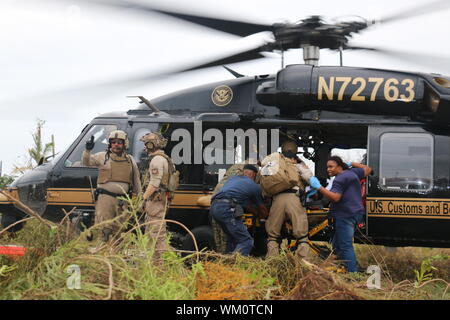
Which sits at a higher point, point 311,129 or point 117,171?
point 311,129

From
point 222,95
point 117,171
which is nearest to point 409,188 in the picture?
point 222,95

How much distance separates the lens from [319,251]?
26.5ft

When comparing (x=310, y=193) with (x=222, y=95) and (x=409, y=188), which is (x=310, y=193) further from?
(x=222, y=95)

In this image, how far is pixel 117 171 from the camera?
26.4ft

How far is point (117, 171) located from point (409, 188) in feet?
13.1

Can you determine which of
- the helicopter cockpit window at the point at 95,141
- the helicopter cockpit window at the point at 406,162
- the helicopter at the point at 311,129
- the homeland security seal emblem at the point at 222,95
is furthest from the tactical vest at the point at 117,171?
the helicopter cockpit window at the point at 406,162

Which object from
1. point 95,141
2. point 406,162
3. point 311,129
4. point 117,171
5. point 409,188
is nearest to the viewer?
point 409,188

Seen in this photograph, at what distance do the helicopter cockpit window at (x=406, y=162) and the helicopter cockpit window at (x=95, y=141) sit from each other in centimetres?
402

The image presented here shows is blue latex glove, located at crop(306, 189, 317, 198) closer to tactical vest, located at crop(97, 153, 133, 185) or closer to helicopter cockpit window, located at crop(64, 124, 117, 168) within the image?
tactical vest, located at crop(97, 153, 133, 185)

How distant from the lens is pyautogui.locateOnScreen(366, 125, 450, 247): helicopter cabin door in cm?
775

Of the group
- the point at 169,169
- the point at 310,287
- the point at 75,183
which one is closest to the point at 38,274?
the point at 310,287

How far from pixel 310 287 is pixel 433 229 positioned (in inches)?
153

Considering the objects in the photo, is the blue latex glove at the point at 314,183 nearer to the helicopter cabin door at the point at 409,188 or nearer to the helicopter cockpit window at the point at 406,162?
the helicopter cabin door at the point at 409,188

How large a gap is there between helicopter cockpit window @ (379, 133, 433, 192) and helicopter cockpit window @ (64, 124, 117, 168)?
402cm
